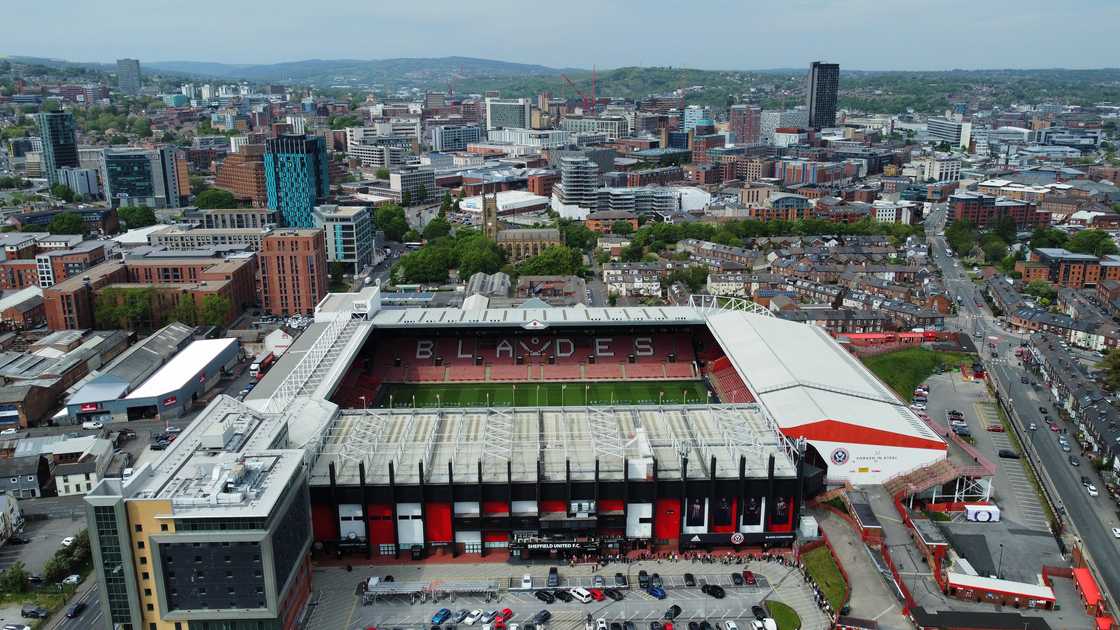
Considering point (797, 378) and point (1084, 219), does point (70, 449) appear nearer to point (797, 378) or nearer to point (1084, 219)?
point (797, 378)

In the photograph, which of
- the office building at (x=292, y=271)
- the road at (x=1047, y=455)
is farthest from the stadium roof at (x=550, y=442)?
the office building at (x=292, y=271)

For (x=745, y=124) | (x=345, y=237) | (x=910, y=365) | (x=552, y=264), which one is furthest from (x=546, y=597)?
(x=745, y=124)

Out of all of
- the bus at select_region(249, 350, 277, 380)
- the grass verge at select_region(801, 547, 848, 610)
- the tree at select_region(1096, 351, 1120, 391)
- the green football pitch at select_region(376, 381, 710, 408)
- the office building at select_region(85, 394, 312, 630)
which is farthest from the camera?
the bus at select_region(249, 350, 277, 380)

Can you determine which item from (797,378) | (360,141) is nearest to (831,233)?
(797,378)

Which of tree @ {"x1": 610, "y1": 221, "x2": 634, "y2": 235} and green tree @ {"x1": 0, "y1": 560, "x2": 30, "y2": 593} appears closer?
green tree @ {"x1": 0, "y1": 560, "x2": 30, "y2": 593}

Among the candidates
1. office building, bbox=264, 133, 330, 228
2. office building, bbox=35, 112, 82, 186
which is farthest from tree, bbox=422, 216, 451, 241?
office building, bbox=35, 112, 82, 186

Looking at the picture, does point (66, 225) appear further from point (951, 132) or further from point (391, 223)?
point (951, 132)

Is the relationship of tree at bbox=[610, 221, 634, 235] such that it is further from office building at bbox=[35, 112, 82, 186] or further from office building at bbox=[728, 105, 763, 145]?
office building at bbox=[728, 105, 763, 145]
